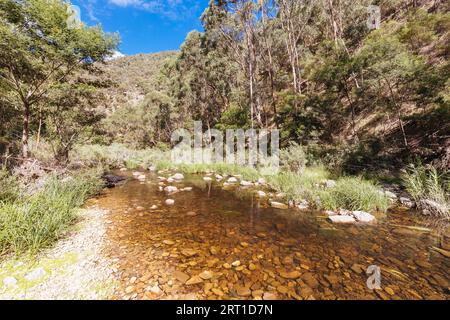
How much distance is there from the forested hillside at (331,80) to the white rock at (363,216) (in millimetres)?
3461

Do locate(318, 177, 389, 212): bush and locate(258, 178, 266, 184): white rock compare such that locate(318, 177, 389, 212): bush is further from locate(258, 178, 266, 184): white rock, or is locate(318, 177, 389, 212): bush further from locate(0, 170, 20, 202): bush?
locate(0, 170, 20, 202): bush

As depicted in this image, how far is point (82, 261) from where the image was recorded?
2801mm

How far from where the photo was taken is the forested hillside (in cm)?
758

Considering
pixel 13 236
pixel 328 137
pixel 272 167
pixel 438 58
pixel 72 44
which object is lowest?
pixel 13 236

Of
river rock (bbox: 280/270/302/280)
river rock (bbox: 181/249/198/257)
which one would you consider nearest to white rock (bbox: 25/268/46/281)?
river rock (bbox: 181/249/198/257)

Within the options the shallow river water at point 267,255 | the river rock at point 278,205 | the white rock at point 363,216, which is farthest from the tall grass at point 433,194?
the river rock at point 278,205

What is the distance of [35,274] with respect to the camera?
7.86 ft

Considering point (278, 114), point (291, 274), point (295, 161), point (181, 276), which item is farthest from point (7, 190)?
point (278, 114)

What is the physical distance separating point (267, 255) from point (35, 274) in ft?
10.4

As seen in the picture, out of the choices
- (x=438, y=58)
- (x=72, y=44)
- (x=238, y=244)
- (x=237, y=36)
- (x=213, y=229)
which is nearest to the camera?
(x=238, y=244)
